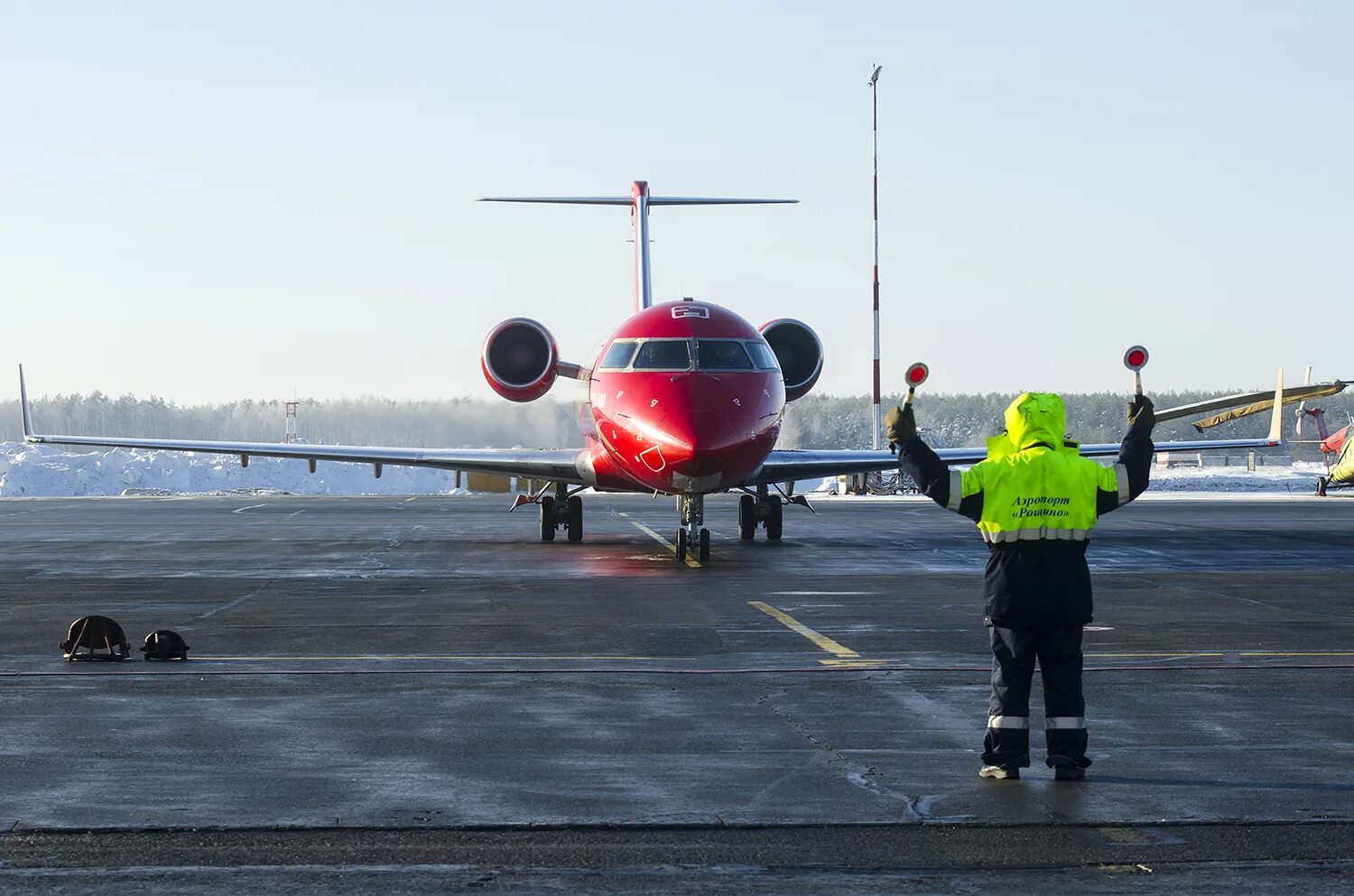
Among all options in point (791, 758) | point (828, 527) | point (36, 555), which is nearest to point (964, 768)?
point (791, 758)

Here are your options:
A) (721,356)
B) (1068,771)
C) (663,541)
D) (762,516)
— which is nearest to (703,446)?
(721,356)

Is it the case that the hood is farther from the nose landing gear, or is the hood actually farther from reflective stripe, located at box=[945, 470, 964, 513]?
the nose landing gear

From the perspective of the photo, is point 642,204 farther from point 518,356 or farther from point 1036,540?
point 1036,540

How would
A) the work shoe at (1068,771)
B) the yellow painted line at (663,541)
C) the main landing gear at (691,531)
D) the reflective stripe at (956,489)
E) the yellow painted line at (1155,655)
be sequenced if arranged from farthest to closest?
1. the main landing gear at (691,531)
2. the yellow painted line at (663,541)
3. the yellow painted line at (1155,655)
4. the reflective stripe at (956,489)
5. the work shoe at (1068,771)

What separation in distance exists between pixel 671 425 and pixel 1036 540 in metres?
14.0

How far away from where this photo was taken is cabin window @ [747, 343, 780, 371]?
2328 cm

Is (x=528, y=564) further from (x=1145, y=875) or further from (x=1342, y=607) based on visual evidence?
(x=1145, y=875)

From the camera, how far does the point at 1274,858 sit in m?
5.90

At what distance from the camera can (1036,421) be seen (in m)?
7.96

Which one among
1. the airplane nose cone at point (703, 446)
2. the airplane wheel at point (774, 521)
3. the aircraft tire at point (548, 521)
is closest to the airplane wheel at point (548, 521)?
the aircraft tire at point (548, 521)

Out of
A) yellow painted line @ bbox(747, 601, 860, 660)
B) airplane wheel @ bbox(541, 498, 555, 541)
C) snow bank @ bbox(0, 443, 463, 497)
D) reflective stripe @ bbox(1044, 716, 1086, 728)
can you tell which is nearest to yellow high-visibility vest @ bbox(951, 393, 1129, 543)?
reflective stripe @ bbox(1044, 716, 1086, 728)

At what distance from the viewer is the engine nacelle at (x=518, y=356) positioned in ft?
94.1

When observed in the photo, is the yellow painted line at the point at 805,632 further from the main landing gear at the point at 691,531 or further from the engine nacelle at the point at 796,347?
the engine nacelle at the point at 796,347

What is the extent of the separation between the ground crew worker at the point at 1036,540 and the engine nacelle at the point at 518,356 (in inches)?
827
